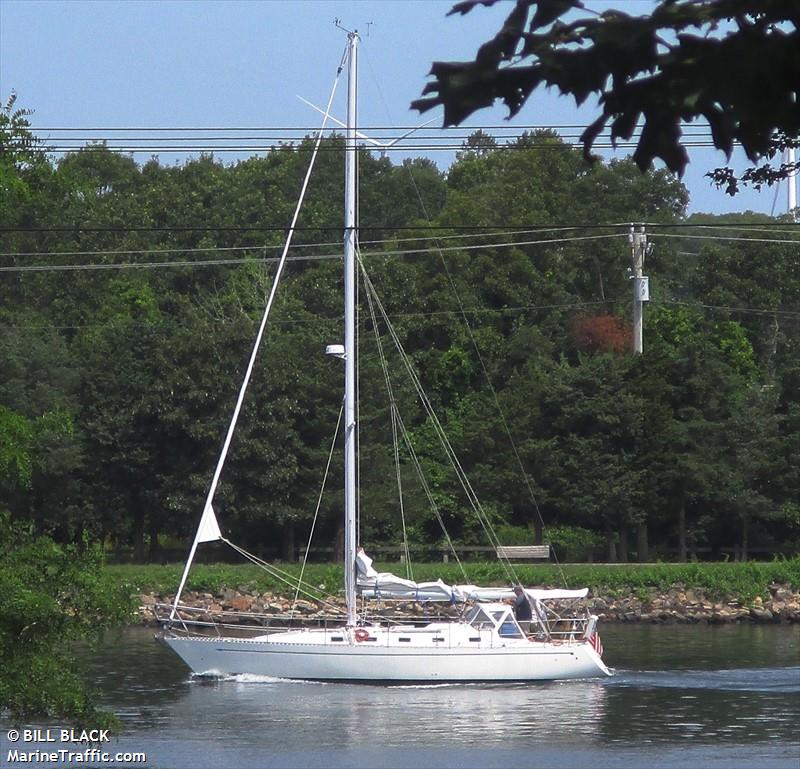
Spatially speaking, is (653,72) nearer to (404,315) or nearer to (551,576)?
(551,576)

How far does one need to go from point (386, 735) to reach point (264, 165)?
6762 cm

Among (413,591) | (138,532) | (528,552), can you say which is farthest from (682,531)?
(413,591)

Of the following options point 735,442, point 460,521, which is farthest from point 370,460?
point 735,442

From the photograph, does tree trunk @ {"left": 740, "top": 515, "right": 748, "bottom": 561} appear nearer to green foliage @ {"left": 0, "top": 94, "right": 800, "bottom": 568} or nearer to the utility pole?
green foliage @ {"left": 0, "top": 94, "right": 800, "bottom": 568}

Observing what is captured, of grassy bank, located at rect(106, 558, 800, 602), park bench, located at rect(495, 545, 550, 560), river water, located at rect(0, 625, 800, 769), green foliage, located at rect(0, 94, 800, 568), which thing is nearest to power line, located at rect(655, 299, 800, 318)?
green foliage, located at rect(0, 94, 800, 568)

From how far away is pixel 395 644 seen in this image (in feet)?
97.0

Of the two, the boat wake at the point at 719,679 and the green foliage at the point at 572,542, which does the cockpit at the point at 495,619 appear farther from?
the green foliage at the point at 572,542

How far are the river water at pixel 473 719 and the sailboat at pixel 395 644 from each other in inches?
16.2

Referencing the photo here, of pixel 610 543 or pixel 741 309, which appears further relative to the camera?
pixel 741 309

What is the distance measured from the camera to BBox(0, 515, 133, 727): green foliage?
13.1 meters

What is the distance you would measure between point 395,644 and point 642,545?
27993 mm

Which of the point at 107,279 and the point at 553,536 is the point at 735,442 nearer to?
the point at 553,536

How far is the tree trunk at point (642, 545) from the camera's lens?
55438 mm

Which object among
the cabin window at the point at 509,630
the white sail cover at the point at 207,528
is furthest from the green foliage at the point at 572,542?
the white sail cover at the point at 207,528
